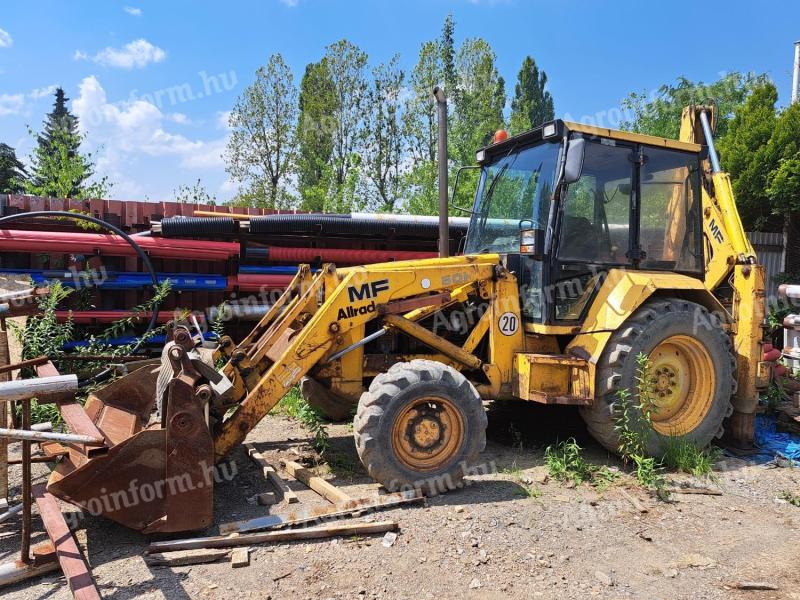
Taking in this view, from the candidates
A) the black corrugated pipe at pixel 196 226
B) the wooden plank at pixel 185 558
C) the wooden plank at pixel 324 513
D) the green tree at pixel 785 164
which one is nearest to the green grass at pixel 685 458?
the wooden plank at pixel 324 513

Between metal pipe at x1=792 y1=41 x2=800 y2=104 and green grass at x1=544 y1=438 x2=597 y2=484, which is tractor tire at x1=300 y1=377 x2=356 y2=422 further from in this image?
metal pipe at x1=792 y1=41 x2=800 y2=104

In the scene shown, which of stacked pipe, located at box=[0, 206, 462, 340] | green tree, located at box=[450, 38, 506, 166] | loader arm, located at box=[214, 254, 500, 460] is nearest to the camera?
loader arm, located at box=[214, 254, 500, 460]

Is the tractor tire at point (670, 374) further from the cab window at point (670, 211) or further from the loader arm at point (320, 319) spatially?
the loader arm at point (320, 319)

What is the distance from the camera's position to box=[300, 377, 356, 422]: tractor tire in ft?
18.6

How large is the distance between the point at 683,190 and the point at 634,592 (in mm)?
3857

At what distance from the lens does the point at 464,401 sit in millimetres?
4332

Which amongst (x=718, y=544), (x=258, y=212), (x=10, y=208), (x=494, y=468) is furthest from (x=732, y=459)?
(x=10, y=208)

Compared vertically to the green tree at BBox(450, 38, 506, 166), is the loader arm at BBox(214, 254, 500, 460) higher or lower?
lower

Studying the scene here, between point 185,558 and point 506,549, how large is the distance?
1832 mm

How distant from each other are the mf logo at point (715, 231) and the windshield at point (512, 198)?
75.1 inches

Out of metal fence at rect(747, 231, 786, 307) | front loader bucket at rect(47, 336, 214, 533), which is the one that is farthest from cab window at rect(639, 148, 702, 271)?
metal fence at rect(747, 231, 786, 307)

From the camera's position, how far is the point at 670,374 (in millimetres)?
5250

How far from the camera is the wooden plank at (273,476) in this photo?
4.07 meters

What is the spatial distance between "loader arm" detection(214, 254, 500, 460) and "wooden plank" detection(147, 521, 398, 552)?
2.40ft
